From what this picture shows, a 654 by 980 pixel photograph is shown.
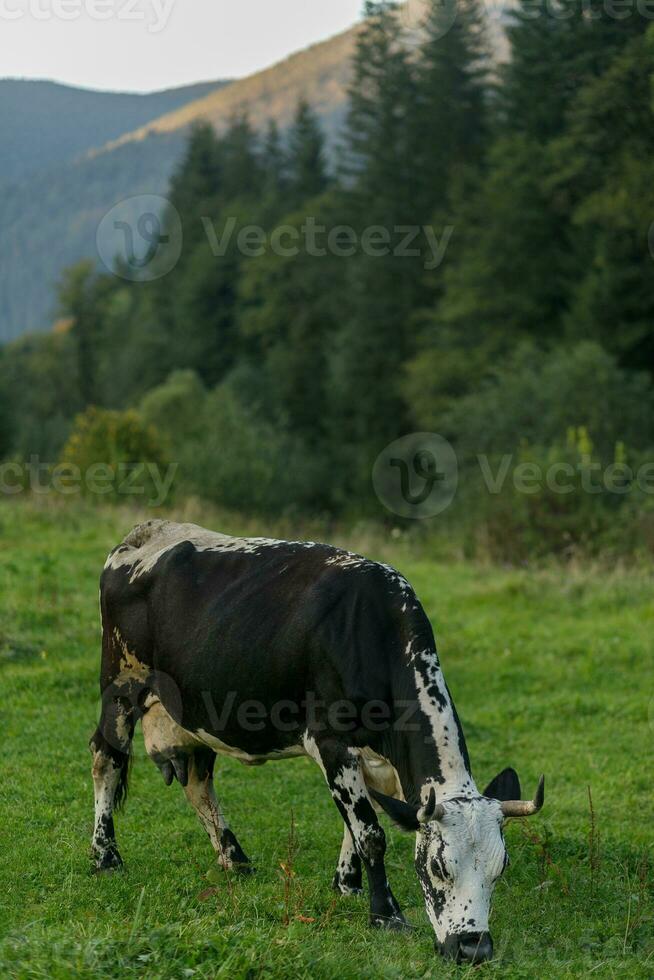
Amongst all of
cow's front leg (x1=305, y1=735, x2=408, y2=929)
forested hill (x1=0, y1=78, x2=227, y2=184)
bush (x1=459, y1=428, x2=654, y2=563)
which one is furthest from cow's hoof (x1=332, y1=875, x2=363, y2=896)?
forested hill (x1=0, y1=78, x2=227, y2=184)

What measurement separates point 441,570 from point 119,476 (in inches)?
348

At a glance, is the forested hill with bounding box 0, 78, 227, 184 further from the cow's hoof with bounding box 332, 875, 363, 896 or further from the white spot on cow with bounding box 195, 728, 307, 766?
the cow's hoof with bounding box 332, 875, 363, 896

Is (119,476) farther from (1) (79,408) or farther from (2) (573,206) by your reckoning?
(1) (79,408)

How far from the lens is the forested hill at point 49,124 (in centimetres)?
15262

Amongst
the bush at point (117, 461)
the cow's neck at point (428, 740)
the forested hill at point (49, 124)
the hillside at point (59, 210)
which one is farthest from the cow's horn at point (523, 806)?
the hillside at point (59, 210)

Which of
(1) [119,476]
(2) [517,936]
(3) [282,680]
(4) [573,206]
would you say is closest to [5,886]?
(3) [282,680]

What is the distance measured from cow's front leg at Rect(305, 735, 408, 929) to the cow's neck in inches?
10.6

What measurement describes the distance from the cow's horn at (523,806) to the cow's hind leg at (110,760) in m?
2.97

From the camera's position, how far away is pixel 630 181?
141 ft

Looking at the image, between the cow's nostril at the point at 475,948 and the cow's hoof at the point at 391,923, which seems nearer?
the cow's nostril at the point at 475,948

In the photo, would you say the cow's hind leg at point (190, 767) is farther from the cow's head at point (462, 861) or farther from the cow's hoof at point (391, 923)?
the cow's head at point (462, 861)

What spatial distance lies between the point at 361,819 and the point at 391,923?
60 centimetres

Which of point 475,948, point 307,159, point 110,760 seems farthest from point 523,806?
point 307,159

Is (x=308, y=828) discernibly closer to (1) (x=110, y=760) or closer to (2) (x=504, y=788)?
(1) (x=110, y=760)
